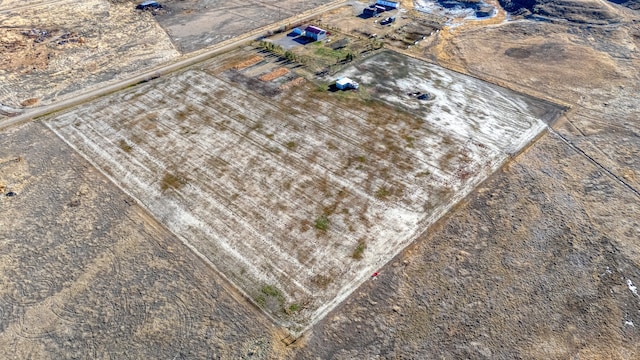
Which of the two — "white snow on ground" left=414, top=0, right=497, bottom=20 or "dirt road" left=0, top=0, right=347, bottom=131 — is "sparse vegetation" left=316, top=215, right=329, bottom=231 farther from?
"white snow on ground" left=414, top=0, right=497, bottom=20

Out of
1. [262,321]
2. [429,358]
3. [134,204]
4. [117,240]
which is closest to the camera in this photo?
[429,358]

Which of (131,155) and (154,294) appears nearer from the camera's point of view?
(154,294)

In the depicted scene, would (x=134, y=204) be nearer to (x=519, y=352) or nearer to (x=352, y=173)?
(x=352, y=173)

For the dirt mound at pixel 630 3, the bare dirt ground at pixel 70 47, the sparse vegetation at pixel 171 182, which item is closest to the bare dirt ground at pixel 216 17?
the bare dirt ground at pixel 70 47

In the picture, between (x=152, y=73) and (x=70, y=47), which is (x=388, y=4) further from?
(x=70, y=47)

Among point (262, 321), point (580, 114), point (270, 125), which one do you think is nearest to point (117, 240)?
point (262, 321)

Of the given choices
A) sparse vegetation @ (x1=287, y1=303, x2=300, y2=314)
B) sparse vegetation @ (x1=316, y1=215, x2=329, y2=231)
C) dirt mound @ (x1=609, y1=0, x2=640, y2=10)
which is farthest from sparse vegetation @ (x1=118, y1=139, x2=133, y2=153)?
dirt mound @ (x1=609, y1=0, x2=640, y2=10)
